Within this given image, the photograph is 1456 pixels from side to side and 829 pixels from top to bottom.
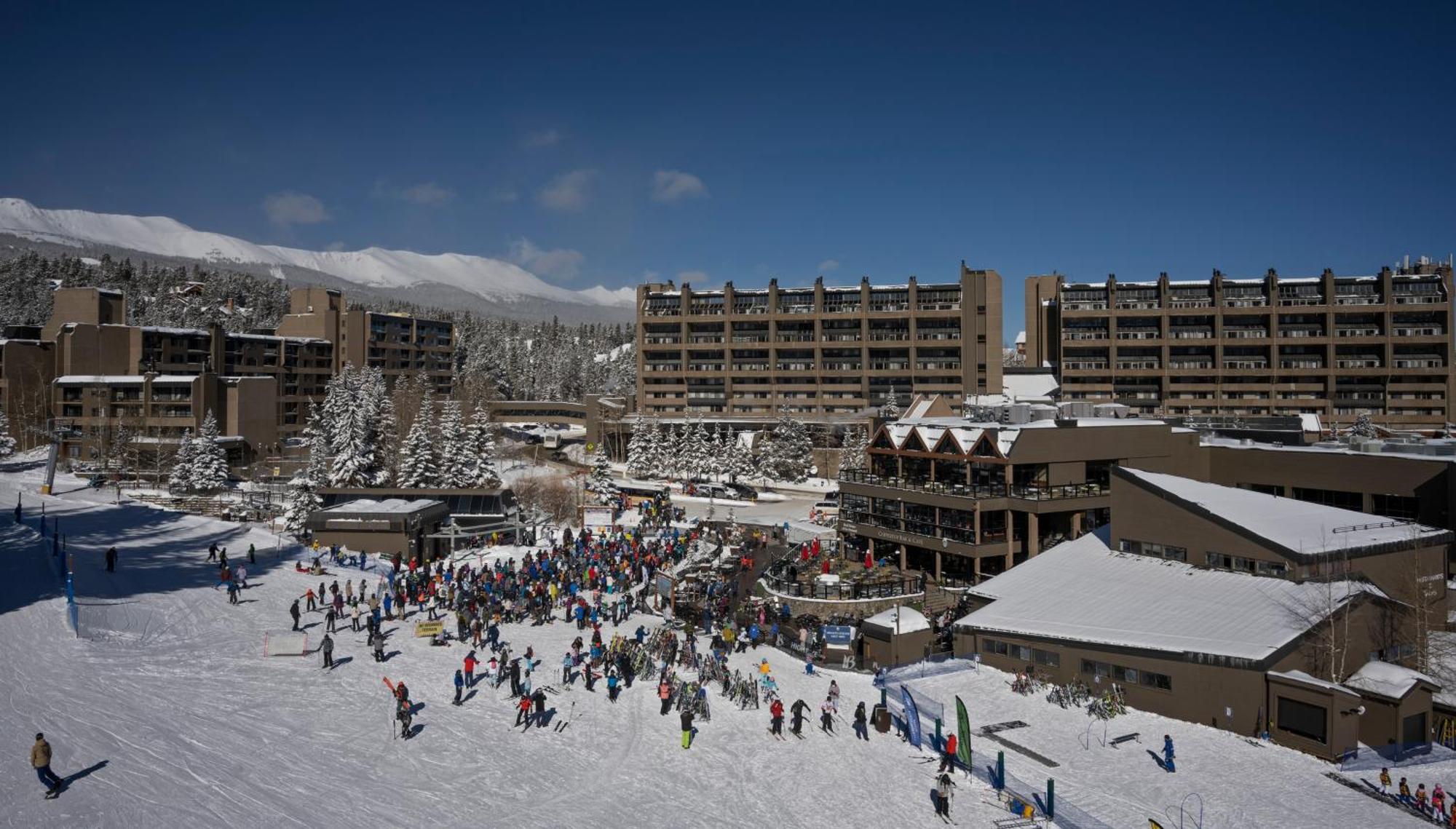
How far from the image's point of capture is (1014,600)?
32.2m

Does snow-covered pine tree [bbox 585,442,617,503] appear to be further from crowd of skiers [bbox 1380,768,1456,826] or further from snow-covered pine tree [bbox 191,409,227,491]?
crowd of skiers [bbox 1380,768,1456,826]

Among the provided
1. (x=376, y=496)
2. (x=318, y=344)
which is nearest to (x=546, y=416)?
(x=318, y=344)

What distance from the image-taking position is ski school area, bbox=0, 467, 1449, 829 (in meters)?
18.0

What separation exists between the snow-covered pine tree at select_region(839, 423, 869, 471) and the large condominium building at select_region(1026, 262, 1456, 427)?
1047 inches

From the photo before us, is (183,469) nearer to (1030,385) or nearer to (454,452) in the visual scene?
(454,452)

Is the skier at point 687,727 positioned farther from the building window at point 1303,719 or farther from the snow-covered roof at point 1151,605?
the building window at point 1303,719

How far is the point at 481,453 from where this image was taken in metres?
63.5

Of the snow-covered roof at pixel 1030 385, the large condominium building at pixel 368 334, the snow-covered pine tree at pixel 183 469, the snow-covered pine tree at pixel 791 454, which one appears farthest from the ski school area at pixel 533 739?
the large condominium building at pixel 368 334

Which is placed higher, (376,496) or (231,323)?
(231,323)

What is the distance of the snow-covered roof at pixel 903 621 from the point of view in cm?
3139

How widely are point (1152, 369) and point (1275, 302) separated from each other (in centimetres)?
1298

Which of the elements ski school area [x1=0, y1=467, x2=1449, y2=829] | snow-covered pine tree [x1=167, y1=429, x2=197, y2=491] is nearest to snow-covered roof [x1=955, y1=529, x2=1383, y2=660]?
ski school area [x1=0, y1=467, x2=1449, y2=829]

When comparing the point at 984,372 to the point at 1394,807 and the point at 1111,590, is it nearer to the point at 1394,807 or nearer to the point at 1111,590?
the point at 1111,590

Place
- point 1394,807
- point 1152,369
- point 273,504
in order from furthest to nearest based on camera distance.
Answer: point 1152,369, point 273,504, point 1394,807
